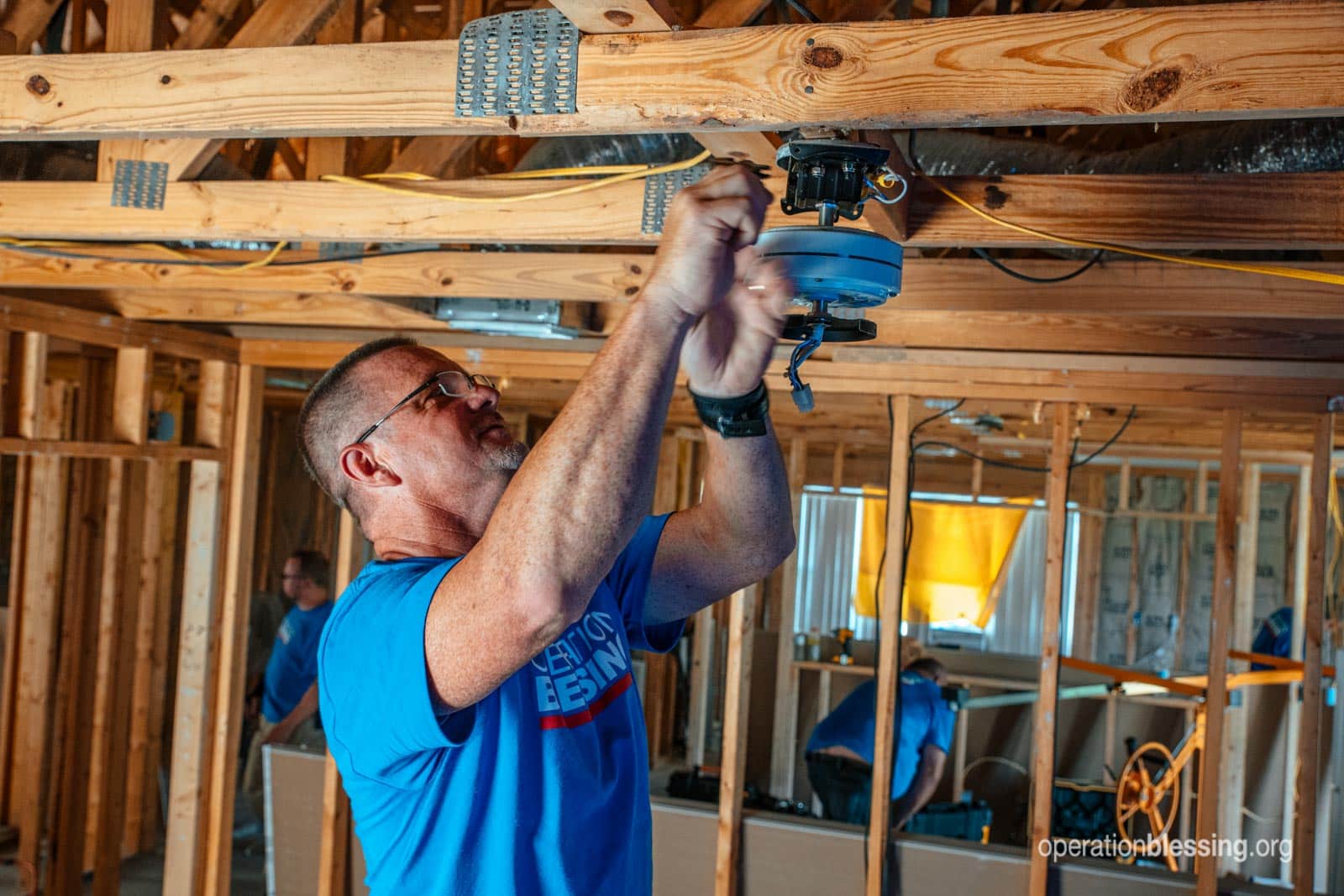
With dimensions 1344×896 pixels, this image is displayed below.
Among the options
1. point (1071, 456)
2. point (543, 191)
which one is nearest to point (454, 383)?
point (543, 191)

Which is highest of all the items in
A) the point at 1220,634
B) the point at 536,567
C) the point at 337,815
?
the point at 536,567

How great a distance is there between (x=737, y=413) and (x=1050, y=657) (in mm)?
2571

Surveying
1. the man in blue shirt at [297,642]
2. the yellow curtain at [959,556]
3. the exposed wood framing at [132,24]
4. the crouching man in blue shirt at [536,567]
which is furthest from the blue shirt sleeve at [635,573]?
the yellow curtain at [959,556]

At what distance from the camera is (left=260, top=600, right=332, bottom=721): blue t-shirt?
5.00 m

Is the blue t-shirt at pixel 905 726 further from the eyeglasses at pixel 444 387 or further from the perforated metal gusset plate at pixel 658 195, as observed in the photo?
the eyeglasses at pixel 444 387

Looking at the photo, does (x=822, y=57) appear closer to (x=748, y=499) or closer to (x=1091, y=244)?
(x=748, y=499)

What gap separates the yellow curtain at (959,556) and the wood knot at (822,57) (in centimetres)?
556

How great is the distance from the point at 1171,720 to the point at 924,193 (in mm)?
5477

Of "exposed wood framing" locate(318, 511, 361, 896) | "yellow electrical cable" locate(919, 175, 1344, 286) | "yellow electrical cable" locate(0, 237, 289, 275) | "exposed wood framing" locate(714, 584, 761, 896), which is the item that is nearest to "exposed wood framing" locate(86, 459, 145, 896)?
"exposed wood framing" locate(318, 511, 361, 896)

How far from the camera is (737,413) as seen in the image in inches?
52.9

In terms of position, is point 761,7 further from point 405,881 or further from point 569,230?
point 405,881

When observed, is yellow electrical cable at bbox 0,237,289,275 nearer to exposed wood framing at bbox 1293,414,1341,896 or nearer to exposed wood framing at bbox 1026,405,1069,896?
exposed wood framing at bbox 1026,405,1069,896

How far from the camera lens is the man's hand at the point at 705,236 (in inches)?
42.1

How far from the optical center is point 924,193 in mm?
1898
